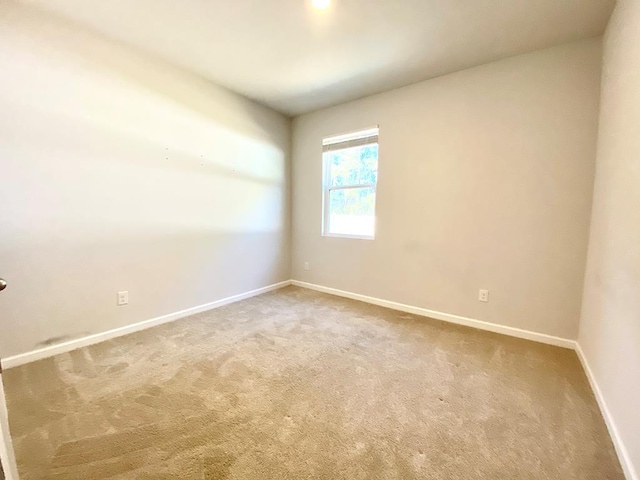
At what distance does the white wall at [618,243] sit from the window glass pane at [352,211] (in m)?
2.01

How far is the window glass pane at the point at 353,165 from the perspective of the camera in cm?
342

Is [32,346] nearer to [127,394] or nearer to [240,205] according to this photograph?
[127,394]

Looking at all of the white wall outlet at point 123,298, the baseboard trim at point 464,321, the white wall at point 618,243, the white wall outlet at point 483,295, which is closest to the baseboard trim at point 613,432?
the white wall at point 618,243

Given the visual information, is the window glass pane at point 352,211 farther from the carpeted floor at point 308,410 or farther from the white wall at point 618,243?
the white wall at point 618,243

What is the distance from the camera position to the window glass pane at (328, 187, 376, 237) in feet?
11.5

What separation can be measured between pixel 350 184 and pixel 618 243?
101 inches

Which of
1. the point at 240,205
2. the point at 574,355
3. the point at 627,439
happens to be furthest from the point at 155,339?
the point at 574,355

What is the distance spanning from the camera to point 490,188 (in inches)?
103

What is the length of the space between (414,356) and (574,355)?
1290mm

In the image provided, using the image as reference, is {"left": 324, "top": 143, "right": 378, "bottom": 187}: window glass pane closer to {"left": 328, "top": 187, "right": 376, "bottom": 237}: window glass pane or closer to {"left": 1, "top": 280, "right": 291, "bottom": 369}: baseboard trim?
{"left": 328, "top": 187, "right": 376, "bottom": 237}: window glass pane

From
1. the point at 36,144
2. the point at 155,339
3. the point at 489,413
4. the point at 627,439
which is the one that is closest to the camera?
the point at 627,439

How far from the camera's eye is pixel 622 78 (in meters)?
1.65

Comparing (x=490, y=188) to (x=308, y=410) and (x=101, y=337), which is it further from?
(x=101, y=337)

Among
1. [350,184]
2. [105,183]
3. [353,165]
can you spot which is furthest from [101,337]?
[353,165]
